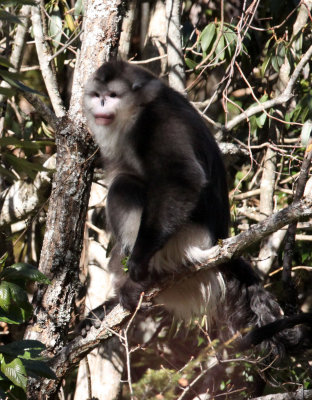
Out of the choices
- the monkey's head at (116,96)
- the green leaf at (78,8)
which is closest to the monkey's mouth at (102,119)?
the monkey's head at (116,96)

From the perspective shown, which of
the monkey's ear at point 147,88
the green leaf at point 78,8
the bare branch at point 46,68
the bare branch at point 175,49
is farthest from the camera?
the green leaf at point 78,8

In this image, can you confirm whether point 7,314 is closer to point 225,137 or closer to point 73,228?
point 73,228

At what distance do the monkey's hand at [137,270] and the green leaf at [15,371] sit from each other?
1.16 metres

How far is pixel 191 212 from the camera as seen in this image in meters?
3.53

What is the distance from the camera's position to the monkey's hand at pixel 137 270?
3422 millimetres

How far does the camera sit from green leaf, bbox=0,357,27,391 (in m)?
2.35

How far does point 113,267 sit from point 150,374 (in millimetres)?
1646

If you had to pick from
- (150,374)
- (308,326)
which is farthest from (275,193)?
(150,374)

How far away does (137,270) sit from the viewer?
11.3 feet

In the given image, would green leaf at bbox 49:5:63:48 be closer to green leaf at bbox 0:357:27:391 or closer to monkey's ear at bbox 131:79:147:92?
monkey's ear at bbox 131:79:147:92

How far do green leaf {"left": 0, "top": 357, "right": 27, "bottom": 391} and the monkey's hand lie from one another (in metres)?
1.16

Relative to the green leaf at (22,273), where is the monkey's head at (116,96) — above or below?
above

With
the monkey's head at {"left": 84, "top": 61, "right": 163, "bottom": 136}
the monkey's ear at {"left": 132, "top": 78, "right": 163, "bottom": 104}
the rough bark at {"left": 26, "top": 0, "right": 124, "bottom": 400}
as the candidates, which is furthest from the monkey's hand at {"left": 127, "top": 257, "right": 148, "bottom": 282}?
the monkey's ear at {"left": 132, "top": 78, "right": 163, "bottom": 104}

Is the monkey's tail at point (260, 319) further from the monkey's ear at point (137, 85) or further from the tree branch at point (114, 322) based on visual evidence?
the monkey's ear at point (137, 85)
